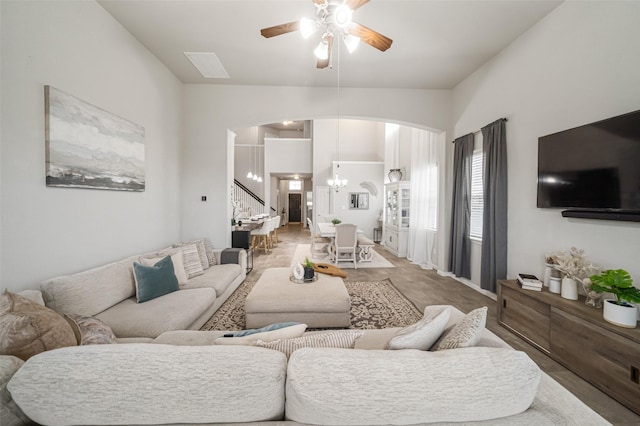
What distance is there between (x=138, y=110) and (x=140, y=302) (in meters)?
2.41

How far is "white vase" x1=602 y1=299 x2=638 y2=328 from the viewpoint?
68.3 inches

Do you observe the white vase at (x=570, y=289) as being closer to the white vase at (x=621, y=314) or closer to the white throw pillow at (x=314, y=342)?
the white vase at (x=621, y=314)

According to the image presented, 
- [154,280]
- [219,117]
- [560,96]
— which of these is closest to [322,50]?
[560,96]

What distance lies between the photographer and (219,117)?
4.30 m

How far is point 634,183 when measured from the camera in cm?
190

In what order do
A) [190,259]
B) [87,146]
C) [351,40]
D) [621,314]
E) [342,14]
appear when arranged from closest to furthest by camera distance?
1. [621,314]
2. [342,14]
3. [351,40]
4. [87,146]
5. [190,259]

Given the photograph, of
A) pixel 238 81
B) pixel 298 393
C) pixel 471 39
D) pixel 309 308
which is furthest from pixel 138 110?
pixel 471 39

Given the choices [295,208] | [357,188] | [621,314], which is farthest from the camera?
[295,208]

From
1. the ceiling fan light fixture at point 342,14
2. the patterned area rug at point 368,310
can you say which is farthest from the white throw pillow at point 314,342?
the ceiling fan light fixture at point 342,14

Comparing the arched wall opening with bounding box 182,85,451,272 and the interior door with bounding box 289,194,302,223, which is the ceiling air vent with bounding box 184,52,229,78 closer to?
the arched wall opening with bounding box 182,85,451,272

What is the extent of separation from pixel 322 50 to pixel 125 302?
3.02 m

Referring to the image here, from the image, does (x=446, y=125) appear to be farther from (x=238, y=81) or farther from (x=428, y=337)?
(x=428, y=337)

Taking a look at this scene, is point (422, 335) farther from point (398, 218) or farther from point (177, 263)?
point (398, 218)

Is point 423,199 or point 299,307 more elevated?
point 423,199
